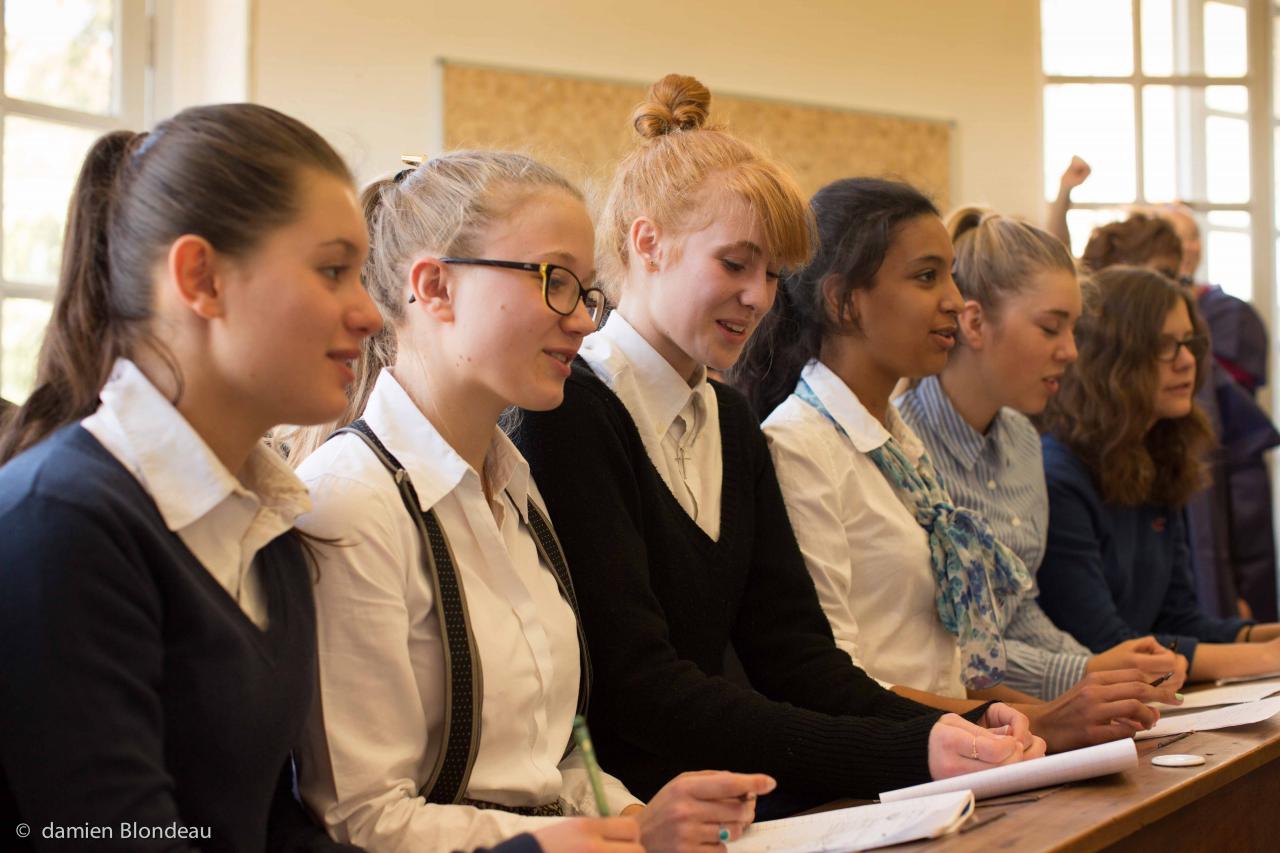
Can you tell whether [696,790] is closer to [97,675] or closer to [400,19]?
[97,675]

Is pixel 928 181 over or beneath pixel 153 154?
over

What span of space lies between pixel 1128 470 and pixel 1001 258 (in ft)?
1.94

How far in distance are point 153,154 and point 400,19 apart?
387 cm

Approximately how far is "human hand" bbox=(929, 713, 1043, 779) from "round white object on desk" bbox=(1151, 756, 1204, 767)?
20 cm

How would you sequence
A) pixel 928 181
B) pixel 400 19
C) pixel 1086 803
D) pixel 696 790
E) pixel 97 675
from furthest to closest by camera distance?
pixel 928 181, pixel 400 19, pixel 1086 803, pixel 696 790, pixel 97 675

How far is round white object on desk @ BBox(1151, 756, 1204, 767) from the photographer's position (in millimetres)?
1669

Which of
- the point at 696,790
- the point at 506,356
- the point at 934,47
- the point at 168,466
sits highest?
the point at 934,47

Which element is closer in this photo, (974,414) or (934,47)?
(974,414)

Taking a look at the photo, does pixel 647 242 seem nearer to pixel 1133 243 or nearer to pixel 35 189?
pixel 1133 243

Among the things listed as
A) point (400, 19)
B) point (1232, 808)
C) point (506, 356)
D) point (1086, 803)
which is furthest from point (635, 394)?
point (400, 19)

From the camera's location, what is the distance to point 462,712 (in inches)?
55.7

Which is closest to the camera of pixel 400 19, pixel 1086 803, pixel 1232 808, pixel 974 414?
pixel 1086 803

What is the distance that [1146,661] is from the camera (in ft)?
7.27

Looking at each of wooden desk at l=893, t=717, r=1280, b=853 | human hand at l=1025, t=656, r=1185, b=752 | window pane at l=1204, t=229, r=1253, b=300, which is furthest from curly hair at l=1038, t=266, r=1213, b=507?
window pane at l=1204, t=229, r=1253, b=300
